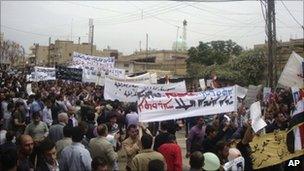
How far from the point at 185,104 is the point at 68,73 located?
1214 cm

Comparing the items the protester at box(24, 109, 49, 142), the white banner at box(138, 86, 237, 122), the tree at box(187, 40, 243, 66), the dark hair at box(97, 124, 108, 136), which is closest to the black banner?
the protester at box(24, 109, 49, 142)

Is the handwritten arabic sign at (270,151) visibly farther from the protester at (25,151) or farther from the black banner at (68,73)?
the black banner at (68,73)

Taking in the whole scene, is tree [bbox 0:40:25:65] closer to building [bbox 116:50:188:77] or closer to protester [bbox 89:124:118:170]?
building [bbox 116:50:188:77]

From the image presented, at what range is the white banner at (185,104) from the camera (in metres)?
9.28

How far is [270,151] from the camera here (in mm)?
8141

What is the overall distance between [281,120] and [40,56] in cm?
9411

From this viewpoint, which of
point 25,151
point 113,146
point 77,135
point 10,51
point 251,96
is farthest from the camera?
point 10,51

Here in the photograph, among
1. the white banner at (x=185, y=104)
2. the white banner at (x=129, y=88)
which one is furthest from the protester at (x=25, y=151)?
the white banner at (x=129, y=88)

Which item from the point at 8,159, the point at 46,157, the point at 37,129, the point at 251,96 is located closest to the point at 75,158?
the point at 46,157

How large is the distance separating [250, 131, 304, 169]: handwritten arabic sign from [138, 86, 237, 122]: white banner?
1.90 meters

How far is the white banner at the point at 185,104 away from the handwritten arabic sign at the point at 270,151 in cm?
190

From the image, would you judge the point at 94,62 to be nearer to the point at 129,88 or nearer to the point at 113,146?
the point at 129,88

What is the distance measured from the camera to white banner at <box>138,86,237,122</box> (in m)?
9.28

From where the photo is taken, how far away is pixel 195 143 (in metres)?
9.78
